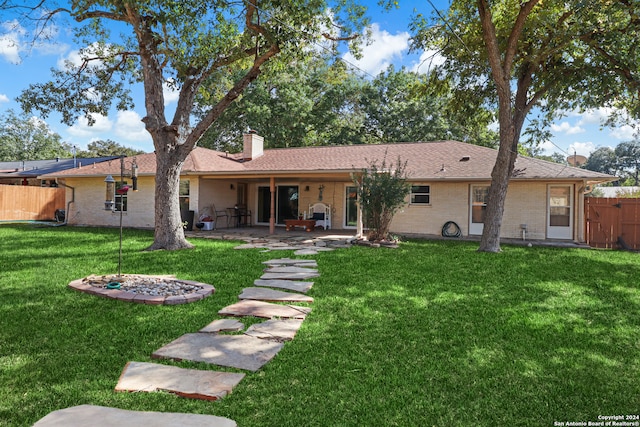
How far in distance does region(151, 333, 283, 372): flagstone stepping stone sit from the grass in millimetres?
112

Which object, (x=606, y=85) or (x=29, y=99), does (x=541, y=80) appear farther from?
(x=29, y=99)

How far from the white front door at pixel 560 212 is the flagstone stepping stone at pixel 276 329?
11243 millimetres

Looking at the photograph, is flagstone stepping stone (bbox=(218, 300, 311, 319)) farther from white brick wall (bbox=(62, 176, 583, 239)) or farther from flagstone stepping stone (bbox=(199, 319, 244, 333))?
white brick wall (bbox=(62, 176, 583, 239))

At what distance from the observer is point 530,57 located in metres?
9.67

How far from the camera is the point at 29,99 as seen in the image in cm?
1133

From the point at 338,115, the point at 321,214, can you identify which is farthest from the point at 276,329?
the point at 338,115

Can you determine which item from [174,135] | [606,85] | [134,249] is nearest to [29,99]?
[174,135]

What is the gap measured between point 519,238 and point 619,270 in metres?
5.24

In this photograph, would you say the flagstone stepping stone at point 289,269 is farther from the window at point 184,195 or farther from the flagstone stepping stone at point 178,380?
the window at point 184,195

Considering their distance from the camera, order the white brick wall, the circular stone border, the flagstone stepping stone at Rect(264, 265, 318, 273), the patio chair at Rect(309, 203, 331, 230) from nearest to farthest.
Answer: the circular stone border → the flagstone stepping stone at Rect(264, 265, 318, 273) → the white brick wall → the patio chair at Rect(309, 203, 331, 230)

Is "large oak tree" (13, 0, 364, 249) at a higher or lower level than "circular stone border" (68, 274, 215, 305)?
higher

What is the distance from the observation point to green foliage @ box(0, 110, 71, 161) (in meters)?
40.7

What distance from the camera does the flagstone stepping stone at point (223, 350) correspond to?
3061 mm

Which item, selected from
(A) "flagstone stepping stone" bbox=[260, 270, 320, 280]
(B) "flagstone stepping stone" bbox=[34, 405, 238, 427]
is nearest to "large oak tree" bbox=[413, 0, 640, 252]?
Result: (A) "flagstone stepping stone" bbox=[260, 270, 320, 280]
